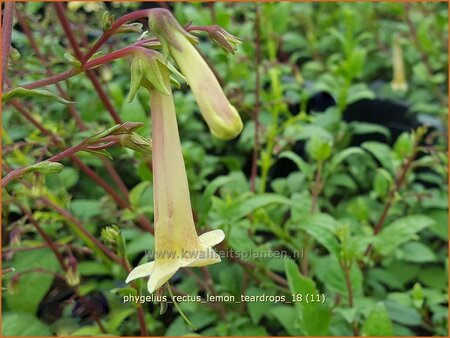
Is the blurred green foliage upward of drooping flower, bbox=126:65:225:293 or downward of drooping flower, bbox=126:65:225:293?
downward

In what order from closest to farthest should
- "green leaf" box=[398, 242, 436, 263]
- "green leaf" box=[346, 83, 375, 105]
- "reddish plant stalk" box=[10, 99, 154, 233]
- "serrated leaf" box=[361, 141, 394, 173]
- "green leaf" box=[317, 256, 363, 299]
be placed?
"reddish plant stalk" box=[10, 99, 154, 233]
"green leaf" box=[317, 256, 363, 299]
"green leaf" box=[398, 242, 436, 263]
"serrated leaf" box=[361, 141, 394, 173]
"green leaf" box=[346, 83, 375, 105]

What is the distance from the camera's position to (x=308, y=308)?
92 centimetres

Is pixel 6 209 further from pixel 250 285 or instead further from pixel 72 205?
pixel 250 285

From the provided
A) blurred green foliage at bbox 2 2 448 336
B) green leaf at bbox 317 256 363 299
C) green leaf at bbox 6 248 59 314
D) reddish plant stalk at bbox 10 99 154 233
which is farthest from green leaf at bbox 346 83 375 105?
green leaf at bbox 6 248 59 314

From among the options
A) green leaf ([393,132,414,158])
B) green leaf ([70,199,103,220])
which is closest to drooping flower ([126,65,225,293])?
green leaf ([70,199,103,220])

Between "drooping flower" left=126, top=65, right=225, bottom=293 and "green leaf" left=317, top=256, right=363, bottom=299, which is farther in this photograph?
"green leaf" left=317, top=256, right=363, bottom=299

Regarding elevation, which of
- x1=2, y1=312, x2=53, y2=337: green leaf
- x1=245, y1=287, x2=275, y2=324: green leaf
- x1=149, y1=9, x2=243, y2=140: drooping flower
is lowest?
x1=245, y1=287, x2=275, y2=324: green leaf

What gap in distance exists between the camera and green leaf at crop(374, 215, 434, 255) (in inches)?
A: 42.8

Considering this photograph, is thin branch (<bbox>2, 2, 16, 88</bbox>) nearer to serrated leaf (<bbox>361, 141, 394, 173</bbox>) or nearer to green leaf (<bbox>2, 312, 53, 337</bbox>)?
green leaf (<bbox>2, 312, 53, 337</bbox>)

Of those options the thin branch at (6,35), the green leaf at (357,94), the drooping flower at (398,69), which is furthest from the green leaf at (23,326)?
the drooping flower at (398,69)

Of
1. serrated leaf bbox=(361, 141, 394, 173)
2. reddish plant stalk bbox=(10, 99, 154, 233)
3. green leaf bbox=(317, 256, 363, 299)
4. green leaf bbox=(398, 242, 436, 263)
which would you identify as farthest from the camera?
serrated leaf bbox=(361, 141, 394, 173)

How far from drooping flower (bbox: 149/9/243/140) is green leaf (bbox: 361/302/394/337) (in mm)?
516

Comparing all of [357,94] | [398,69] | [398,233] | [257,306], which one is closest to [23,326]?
[257,306]

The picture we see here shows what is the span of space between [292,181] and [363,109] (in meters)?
0.64
